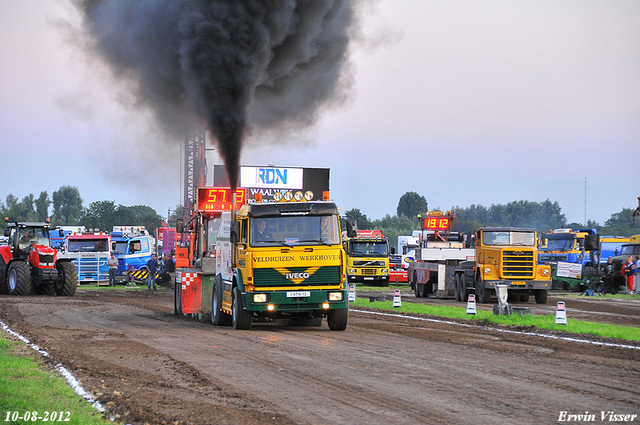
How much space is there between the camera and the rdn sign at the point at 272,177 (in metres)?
66.1

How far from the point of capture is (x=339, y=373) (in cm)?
1139

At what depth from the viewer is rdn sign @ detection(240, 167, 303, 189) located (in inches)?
2602

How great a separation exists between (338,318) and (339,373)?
660cm

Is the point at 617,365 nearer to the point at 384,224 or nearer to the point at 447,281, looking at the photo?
the point at 447,281

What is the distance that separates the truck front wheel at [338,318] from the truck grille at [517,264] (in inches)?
528

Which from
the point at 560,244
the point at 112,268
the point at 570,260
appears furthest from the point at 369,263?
the point at 112,268

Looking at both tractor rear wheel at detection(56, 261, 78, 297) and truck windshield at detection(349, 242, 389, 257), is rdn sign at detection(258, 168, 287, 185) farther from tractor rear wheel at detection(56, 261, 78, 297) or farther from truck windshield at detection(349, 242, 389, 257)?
tractor rear wheel at detection(56, 261, 78, 297)

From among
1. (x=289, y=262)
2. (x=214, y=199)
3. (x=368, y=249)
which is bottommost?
(x=289, y=262)

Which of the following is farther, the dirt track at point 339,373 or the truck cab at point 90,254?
the truck cab at point 90,254

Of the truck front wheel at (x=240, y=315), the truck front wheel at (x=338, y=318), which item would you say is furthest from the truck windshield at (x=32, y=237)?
the truck front wheel at (x=338, y=318)

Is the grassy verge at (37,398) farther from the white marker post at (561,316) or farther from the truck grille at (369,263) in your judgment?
the truck grille at (369,263)

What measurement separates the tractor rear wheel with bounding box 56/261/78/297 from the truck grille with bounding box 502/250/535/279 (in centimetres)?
1766

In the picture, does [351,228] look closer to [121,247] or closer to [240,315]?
[240,315]

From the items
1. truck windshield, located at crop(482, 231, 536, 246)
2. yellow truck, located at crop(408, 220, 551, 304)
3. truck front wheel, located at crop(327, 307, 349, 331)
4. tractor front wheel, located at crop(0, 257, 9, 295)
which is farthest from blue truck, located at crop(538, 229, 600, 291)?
tractor front wheel, located at crop(0, 257, 9, 295)
